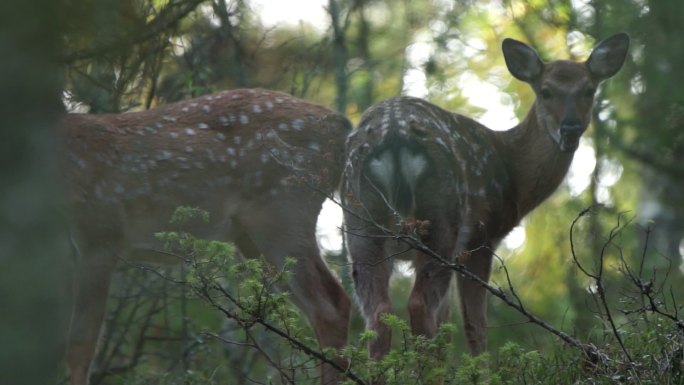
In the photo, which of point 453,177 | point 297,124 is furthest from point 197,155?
point 453,177

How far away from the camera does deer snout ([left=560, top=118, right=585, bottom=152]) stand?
8.88m

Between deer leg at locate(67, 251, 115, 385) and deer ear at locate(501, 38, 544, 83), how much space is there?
324 cm

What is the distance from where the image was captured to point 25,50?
3.71m

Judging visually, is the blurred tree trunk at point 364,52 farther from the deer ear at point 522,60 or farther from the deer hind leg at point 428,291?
the deer hind leg at point 428,291

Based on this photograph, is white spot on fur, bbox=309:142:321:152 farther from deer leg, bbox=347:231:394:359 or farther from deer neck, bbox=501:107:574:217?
Answer: deer neck, bbox=501:107:574:217

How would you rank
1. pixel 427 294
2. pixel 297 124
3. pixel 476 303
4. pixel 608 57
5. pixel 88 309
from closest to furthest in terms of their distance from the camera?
pixel 427 294 < pixel 88 309 < pixel 476 303 < pixel 297 124 < pixel 608 57

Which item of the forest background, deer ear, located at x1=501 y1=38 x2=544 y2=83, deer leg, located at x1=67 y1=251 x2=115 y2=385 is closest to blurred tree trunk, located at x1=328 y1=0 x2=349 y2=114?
the forest background

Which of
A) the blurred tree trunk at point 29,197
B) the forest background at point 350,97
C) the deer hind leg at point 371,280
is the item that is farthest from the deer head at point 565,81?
the blurred tree trunk at point 29,197

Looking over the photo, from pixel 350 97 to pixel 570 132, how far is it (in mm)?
5792

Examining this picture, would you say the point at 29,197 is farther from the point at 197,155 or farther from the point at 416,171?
the point at 197,155

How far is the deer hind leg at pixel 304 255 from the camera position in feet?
28.2

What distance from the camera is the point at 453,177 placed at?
7.82 m

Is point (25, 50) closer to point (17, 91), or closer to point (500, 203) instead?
point (17, 91)

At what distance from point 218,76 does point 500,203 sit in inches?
161
